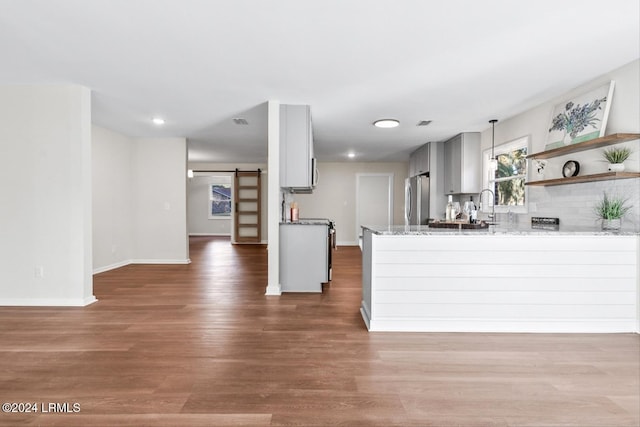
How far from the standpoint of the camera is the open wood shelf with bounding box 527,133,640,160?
8.70 ft

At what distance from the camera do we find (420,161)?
6.83m

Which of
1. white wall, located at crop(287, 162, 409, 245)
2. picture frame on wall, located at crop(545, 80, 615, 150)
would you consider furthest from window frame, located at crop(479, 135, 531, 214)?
white wall, located at crop(287, 162, 409, 245)

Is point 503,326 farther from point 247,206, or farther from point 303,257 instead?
point 247,206

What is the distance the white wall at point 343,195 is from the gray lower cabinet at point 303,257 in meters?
4.86

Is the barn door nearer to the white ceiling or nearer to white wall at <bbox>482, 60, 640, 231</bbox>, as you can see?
the white ceiling

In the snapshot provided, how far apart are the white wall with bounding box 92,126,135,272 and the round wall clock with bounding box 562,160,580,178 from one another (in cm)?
627

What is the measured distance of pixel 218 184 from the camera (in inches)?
458

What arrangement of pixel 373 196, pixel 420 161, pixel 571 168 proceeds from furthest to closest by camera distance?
pixel 373 196, pixel 420 161, pixel 571 168

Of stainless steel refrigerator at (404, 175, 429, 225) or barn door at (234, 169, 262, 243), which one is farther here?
barn door at (234, 169, 262, 243)

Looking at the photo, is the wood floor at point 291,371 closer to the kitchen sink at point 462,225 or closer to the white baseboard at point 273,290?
the white baseboard at point 273,290

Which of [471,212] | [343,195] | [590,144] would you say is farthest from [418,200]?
[590,144]

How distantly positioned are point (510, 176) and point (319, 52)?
11.3ft

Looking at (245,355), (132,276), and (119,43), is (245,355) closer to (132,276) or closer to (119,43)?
(119,43)

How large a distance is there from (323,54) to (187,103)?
2086mm
